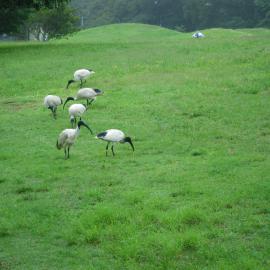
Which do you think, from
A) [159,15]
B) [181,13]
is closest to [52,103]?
[181,13]

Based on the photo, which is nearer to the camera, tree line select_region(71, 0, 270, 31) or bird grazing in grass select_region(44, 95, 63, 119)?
bird grazing in grass select_region(44, 95, 63, 119)

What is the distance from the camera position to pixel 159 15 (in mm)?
102312

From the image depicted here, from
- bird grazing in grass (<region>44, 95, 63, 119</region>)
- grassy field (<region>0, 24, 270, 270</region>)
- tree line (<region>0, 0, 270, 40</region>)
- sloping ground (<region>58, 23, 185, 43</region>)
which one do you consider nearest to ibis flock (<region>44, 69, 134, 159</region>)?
bird grazing in grass (<region>44, 95, 63, 119</region>)

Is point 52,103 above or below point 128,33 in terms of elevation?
above

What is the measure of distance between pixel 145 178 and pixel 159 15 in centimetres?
9287

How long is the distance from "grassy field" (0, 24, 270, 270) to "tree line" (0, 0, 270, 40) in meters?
47.8

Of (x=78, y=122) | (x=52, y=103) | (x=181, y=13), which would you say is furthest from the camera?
(x=181, y=13)

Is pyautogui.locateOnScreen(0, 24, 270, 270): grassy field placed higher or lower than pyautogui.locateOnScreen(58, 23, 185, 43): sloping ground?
higher

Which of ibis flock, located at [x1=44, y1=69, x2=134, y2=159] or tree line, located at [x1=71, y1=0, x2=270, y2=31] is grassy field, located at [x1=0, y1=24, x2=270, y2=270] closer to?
ibis flock, located at [x1=44, y1=69, x2=134, y2=159]

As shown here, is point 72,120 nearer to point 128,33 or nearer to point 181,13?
point 128,33

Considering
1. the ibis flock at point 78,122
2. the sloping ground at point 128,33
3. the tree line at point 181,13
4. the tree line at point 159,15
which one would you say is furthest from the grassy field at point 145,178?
the tree line at point 181,13

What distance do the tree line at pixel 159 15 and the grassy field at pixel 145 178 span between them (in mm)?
47789

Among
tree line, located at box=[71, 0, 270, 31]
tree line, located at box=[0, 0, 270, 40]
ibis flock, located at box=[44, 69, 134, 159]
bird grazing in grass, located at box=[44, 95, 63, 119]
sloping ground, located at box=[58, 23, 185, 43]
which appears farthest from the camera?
tree line, located at box=[71, 0, 270, 31]

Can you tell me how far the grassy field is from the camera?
8.66 meters
